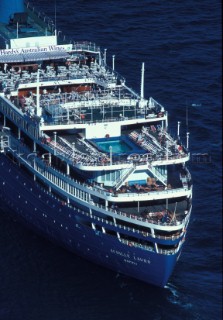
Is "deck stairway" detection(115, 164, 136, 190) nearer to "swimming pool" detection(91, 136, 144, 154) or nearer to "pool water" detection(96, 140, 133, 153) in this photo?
"swimming pool" detection(91, 136, 144, 154)

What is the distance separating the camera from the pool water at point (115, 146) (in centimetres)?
17912

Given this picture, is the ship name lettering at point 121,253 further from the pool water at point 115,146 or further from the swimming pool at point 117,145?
the pool water at point 115,146

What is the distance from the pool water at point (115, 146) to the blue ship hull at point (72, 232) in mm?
7999

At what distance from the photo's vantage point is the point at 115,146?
180m

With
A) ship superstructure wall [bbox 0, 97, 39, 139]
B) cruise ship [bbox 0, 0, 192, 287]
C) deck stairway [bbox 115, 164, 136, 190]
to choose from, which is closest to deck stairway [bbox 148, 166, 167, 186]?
cruise ship [bbox 0, 0, 192, 287]

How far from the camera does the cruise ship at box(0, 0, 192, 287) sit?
568ft

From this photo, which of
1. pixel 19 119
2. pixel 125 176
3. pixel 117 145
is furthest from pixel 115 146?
pixel 19 119

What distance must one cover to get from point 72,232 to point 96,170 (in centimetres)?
909

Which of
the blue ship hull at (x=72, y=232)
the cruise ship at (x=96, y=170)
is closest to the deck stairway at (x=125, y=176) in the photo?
the cruise ship at (x=96, y=170)

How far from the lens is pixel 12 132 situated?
190750mm

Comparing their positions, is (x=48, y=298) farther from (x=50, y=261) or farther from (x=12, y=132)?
(x=12, y=132)

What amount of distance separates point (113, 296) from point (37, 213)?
1735cm

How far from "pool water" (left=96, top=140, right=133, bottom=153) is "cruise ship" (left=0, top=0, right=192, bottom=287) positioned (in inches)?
4.5

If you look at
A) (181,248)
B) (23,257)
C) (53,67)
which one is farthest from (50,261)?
(53,67)
